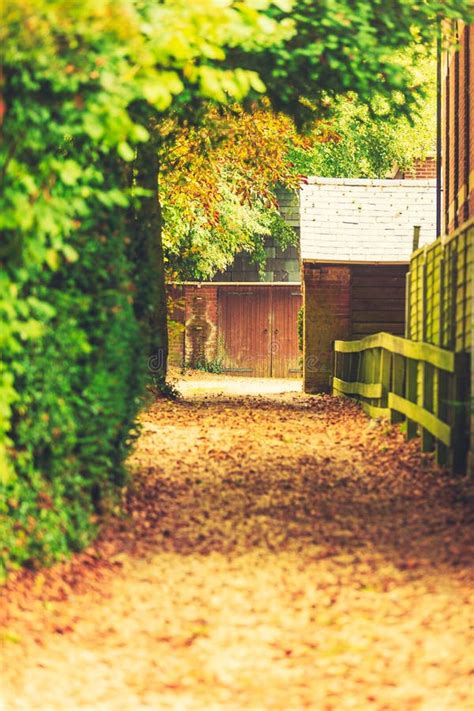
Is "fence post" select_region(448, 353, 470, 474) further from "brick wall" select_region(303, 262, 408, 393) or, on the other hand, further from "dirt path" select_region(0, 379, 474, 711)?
"brick wall" select_region(303, 262, 408, 393)

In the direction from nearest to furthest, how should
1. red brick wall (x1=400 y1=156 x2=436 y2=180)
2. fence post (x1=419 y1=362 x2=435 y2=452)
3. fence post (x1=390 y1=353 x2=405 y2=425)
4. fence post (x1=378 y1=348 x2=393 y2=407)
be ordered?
fence post (x1=419 y1=362 x2=435 y2=452) → fence post (x1=390 y1=353 x2=405 y2=425) → fence post (x1=378 y1=348 x2=393 y2=407) → red brick wall (x1=400 y1=156 x2=436 y2=180)

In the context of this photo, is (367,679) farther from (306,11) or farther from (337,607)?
(306,11)

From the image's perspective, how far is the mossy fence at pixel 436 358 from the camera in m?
9.22

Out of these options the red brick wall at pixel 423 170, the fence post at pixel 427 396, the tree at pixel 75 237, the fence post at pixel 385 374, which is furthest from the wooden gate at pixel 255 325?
the tree at pixel 75 237

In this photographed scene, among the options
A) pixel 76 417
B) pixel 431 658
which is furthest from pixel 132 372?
pixel 431 658

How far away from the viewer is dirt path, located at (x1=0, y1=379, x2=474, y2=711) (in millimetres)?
4711

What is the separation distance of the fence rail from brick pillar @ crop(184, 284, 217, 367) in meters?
16.0

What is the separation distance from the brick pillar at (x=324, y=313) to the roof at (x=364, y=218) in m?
0.44

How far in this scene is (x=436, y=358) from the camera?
32.7ft

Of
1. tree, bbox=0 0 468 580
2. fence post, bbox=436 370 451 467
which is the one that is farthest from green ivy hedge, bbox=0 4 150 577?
fence post, bbox=436 370 451 467

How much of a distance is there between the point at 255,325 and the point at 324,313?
477 inches

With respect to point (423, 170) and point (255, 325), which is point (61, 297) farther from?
point (423, 170)

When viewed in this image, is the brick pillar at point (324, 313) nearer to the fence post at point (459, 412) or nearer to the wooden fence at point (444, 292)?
the wooden fence at point (444, 292)

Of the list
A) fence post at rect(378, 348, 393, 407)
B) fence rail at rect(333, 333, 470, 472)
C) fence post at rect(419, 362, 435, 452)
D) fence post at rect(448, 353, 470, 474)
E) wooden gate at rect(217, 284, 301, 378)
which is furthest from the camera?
wooden gate at rect(217, 284, 301, 378)
